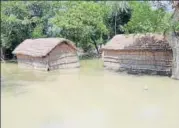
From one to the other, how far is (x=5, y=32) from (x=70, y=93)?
1624 centimetres

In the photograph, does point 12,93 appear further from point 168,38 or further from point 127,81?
point 168,38

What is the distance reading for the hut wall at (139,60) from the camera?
1938 centimetres

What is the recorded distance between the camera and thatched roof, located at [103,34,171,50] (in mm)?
19719

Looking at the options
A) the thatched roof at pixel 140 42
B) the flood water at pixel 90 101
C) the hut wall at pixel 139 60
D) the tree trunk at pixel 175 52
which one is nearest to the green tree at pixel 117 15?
the hut wall at pixel 139 60

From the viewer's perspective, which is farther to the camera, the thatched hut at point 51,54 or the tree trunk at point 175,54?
the thatched hut at point 51,54

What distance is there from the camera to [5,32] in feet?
96.9

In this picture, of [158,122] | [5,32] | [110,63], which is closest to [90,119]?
[158,122]

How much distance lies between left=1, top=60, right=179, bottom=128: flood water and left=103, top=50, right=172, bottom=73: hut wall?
131cm

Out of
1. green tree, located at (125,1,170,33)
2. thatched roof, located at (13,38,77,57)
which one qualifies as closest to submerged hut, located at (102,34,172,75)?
green tree, located at (125,1,170,33)

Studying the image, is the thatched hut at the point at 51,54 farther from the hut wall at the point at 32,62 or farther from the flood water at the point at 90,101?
the flood water at the point at 90,101

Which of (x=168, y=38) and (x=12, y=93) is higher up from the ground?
(x=168, y=38)

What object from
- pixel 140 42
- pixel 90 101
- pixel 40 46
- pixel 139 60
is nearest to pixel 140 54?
pixel 139 60

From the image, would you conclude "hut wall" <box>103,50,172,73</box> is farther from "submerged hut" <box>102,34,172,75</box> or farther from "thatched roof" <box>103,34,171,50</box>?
"thatched roof" <box>103,34,171,50</box>

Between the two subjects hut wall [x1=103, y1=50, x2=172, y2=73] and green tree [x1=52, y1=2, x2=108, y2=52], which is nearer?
hut wall [x1=103, y1=50, x2=172, y2=73]
